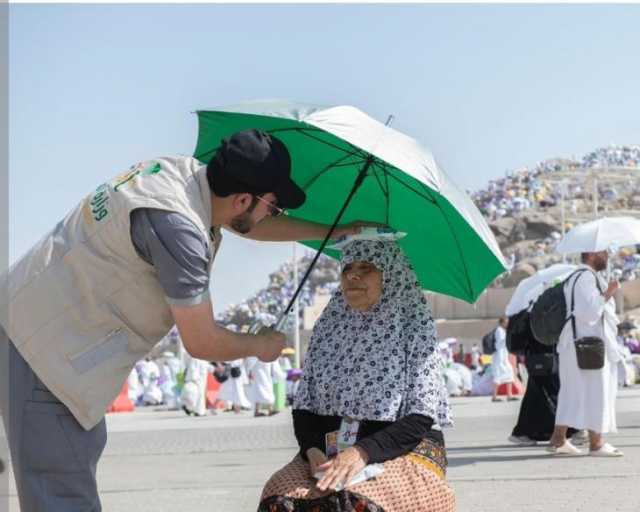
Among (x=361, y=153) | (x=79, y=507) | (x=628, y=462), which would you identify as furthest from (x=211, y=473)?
(x=79, y=507)

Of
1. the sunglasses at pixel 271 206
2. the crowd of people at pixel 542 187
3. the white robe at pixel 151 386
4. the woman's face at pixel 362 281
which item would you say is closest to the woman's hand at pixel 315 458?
the woman's face at pixel 362 281

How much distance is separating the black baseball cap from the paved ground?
13.8ft

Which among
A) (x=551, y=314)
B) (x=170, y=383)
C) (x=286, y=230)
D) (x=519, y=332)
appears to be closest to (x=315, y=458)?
(x=286, y=230)

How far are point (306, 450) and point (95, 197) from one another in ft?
5.73

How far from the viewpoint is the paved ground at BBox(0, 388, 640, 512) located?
28.9 ft

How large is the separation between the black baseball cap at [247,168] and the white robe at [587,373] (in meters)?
7.75

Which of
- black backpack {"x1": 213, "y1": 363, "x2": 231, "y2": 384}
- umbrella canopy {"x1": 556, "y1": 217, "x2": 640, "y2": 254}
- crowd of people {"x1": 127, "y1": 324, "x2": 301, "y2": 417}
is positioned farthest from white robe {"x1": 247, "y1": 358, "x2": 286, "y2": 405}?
umbrella canopy {"x1": 556, "y1": 217, "x2": 640, "y2": 254}

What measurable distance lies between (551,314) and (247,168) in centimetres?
803

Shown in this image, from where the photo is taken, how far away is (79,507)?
4379mm

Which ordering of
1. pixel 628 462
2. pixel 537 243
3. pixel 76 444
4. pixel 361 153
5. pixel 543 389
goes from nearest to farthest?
pixel 76 444 → pixel 361 153 → pixel 628 462 → pixel 543 389 → pixel 537 243

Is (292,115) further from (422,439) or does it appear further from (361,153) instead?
(422,439)

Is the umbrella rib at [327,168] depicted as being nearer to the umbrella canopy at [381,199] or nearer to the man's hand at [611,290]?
the umbrella canopy at [381,199]

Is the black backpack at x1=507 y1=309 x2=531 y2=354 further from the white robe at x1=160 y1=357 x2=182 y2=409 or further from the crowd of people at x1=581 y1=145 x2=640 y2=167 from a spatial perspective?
the crowd of people at x1=581 y1=145 x2=640 y2=167

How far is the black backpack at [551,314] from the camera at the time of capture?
1208cm
